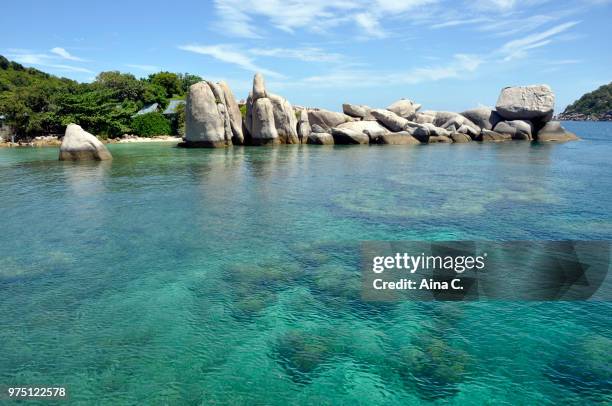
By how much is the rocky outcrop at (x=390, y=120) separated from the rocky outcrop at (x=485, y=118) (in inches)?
517

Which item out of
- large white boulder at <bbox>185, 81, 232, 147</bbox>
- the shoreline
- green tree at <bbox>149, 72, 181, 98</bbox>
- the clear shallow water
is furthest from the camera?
green tree at <bbox>149, 72, 181, 98</bbox>

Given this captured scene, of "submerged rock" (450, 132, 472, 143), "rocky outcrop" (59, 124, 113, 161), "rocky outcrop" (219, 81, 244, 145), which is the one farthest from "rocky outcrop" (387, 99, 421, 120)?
"rocky outcrop" (59, 124, 113, 161)

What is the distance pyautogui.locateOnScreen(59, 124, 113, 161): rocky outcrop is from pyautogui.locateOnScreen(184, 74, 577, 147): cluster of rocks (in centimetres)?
1467

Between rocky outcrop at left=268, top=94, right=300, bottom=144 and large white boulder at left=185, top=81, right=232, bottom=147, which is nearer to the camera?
large white boulder at left=185, top=81, right=232, bottom=147

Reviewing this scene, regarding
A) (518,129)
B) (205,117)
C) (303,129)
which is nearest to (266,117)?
(303,129)

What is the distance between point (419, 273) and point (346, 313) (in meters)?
3.35

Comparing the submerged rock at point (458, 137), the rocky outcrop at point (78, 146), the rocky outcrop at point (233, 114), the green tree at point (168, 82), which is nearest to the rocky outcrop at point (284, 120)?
the rocky outcrop at point (233, 114)

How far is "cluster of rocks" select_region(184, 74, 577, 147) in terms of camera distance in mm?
50781

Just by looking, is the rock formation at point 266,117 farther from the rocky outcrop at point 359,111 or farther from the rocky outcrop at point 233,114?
the rocky outcrop at point 359,111

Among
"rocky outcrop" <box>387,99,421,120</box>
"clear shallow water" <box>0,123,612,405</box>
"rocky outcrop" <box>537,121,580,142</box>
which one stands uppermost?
"rocky outcrop" <box>387,99,421,120</box>

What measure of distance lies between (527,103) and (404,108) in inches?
708

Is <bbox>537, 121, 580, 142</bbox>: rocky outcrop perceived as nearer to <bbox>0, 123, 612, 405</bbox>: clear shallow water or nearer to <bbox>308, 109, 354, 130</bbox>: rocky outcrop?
<bbox>308, 109, 354, 130</bbox>: rocky outcrop

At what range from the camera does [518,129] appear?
209 ft

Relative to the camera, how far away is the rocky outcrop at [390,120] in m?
63.2
